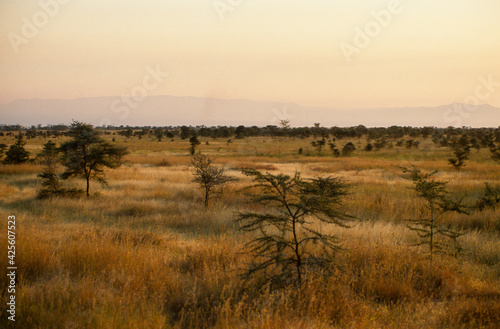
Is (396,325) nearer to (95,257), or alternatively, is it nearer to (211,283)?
(211,283)

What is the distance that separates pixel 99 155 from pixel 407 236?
1253 centimetres

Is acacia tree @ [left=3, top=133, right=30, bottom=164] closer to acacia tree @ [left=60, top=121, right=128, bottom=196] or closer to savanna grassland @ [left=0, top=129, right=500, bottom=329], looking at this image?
acacia tree @ [left=60, top=121, right=128, bottom=196]

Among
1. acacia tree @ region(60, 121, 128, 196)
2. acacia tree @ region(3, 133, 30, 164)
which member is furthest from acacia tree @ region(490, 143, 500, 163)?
acacia tree @ region(3, 133, 30, 164)

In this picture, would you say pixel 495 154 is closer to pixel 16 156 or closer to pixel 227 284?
pixel 227 284

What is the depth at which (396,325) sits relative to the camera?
3920 millimetres

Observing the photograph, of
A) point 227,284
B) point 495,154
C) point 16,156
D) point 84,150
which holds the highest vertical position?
point 495,154

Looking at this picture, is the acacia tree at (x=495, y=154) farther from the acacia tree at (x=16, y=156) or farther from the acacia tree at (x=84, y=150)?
the acacia tree at (x=16, y=156)

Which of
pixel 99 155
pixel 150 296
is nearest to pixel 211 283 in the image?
pixel 150 296

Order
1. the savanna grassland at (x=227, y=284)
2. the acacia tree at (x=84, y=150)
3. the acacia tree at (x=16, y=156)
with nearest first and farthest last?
the savanna grassland at (x=227, y=284)
the acacia tree at (x=84, y=150)
the acacia tree at (x=16, y=156)

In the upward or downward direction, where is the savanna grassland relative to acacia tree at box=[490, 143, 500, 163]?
downward

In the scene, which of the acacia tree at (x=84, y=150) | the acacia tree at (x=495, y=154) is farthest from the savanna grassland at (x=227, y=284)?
the acacia tree at (x=495, y=154)

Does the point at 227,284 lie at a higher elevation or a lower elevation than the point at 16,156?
lower

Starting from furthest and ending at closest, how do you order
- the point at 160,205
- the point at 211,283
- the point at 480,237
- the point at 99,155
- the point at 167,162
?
the point at 167,162 → the point at 99,155 → the point at 160,205 → the point at 480,237 → the point at 211,283

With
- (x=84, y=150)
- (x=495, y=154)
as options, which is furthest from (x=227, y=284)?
(x=495, y=154)
